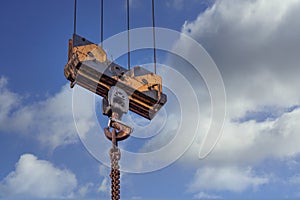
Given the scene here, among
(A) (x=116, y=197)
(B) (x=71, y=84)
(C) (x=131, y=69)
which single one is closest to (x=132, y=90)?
(C) (x=131, y=69)

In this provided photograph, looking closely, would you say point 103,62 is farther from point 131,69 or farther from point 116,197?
point 116,197

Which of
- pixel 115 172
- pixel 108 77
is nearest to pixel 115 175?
pixel 115 172

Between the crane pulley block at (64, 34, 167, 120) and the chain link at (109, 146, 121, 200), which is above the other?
the crane pulley block at (64, 34, 167, 120)

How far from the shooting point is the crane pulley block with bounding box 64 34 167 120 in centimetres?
1376

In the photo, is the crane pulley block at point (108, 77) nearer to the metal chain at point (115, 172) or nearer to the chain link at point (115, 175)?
the metal chain at point (115, 172)

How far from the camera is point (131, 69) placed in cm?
1480

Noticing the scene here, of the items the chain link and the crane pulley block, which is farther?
the crane pulley block

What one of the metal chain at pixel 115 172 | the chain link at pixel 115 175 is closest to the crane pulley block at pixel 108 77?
the metal chain at pixel 115 172

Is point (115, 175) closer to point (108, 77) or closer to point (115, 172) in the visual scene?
point (115, 172)

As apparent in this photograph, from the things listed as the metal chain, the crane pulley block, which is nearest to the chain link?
the metal chain

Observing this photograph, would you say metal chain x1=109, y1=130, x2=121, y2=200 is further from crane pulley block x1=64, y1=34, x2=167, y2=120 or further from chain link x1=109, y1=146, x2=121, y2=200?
crane pulley block x1=64, y1=34, x2=167, y2=120

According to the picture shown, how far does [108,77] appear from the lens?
46.1 feet

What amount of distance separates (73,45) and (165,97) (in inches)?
115

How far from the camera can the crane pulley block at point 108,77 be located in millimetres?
13758
